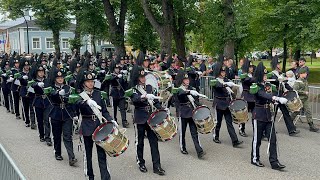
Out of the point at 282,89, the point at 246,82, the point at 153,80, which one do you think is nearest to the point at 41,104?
the point at 153,80

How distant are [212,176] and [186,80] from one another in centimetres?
223

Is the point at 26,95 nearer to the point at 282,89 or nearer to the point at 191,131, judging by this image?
the point at 191,131

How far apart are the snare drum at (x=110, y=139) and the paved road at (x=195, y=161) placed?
1.09 m

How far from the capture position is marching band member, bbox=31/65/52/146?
1047 centimetres

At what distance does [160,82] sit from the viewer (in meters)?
11.5

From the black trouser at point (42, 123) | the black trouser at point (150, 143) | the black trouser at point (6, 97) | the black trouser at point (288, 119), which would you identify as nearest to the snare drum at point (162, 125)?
the black trouser at point (150, 143)

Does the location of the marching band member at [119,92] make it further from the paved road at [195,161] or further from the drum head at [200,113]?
the drum head at [200,113]

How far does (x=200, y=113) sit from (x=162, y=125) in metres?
1.28

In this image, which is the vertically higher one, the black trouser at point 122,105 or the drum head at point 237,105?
the drum head at point 237,105

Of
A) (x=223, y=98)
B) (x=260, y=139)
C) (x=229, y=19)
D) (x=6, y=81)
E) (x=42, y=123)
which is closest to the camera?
(x=260, y=139)

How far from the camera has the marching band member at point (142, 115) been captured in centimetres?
809

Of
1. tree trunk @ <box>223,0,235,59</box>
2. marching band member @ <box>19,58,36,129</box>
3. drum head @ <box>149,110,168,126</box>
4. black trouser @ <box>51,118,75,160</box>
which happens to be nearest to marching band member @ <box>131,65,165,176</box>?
drum head @ <box>149,110,168,126</box>

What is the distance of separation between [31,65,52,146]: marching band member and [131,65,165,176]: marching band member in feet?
10.3

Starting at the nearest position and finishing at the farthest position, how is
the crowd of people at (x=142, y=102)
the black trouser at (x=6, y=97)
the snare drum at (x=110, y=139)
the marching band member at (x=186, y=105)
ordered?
the snare drum at (x=110, y=139)
the crowd of people at (x=142, y=102)
the marching band member at (x=186, y=105)
the black trouser at (x=6, y=97)
